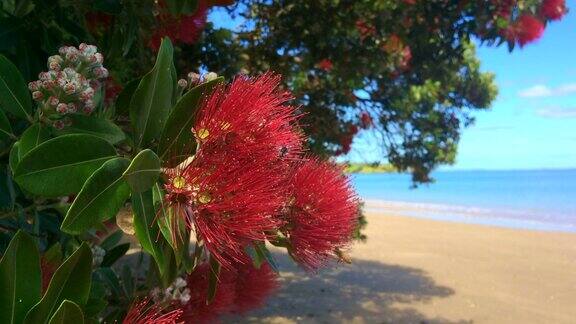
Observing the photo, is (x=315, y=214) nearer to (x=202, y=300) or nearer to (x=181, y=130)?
(x=181, y=130)

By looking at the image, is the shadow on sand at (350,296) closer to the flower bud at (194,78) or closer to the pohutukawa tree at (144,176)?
the pohutukawa tree at (144,176)

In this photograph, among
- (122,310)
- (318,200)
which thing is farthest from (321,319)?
(318,200)

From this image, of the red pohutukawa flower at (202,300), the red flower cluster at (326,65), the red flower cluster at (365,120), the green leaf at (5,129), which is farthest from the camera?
the red flower cluster at (365,120)

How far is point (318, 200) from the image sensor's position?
1085 mm

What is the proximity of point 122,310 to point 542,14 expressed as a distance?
3730 millimetres

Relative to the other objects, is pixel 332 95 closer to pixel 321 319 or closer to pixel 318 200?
pixel 321 319

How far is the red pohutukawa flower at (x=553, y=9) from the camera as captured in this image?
13.0 ft

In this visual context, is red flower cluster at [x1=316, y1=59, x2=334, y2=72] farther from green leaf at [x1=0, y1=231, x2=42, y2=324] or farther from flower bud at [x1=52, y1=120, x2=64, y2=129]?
green leaf at [x1=0, y1=231, x2=42, y2=324]

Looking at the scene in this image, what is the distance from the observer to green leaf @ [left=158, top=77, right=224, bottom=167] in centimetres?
81

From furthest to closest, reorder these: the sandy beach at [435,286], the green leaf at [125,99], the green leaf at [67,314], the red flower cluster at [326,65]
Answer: the sandy beach at [435,286], the red flower cluster at [326,65], the green leaf at [125,99], the green leaf at [67,314]

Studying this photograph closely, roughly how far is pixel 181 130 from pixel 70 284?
0.84 ft

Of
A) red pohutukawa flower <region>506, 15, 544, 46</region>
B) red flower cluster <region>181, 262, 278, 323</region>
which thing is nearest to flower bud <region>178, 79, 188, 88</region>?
red flower cluster <region>181, 262, 278, 323</region>

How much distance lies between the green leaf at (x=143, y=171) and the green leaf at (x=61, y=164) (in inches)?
3.1

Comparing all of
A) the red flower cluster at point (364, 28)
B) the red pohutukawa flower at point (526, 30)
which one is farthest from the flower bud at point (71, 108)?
the red pohutukawa flower at point (526, 30)
